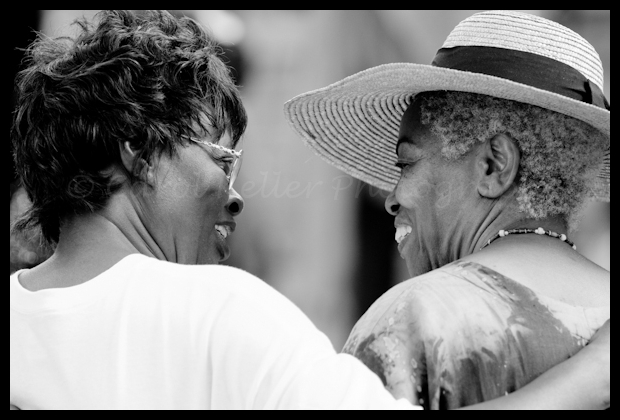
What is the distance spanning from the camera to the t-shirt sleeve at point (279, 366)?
153 centimetres

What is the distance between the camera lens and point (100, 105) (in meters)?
1.90

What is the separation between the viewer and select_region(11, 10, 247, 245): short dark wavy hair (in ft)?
6.21

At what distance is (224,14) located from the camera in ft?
16.7

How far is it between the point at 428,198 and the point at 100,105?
99 cm

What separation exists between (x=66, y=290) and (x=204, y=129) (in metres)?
0.63

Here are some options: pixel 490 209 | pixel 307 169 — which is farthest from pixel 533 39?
pixel 307 169

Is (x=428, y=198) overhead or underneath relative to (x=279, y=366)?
overhead

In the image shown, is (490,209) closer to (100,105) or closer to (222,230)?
(222,230)

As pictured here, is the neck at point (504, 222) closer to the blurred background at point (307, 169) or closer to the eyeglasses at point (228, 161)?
the eyeglasses at point (228, 161)

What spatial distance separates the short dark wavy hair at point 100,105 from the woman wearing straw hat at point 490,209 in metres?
0.62

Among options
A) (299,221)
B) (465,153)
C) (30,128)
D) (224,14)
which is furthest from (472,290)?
Answer: (224,14)

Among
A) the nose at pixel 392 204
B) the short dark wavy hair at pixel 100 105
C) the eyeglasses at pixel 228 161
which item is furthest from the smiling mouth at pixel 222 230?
the nose at pixel 392 204

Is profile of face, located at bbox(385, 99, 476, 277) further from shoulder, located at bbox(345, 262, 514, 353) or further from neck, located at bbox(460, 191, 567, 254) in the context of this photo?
shoulder, located at bbox(345, 262, 514, 353)
